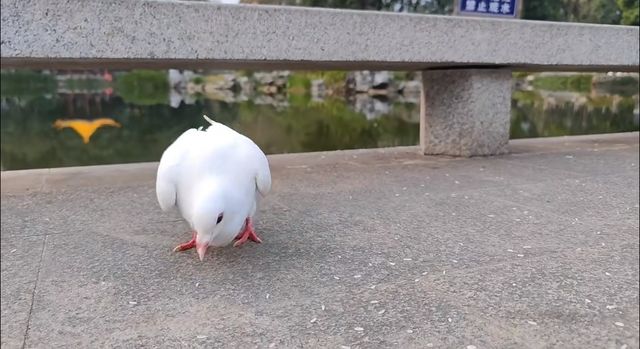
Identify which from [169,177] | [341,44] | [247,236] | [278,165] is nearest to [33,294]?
[169,177]

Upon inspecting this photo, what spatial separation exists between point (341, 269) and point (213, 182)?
80 centimetres

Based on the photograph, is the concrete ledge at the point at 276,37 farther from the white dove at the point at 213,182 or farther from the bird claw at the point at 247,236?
the bird claw at the point at 247,236

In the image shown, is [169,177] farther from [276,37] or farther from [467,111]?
[467,111]

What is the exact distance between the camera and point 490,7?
6148 millimetres

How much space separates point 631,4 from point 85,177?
70.4 feet

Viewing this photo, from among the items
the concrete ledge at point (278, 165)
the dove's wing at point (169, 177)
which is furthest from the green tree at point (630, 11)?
the dove's wing at point (169, 177)

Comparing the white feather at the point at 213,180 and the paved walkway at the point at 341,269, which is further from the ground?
the white feather at the point at 213,180

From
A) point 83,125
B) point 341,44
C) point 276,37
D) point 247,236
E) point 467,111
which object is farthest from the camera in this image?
point 83,125

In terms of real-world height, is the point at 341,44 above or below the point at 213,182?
above

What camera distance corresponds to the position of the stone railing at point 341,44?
4176 millimetres

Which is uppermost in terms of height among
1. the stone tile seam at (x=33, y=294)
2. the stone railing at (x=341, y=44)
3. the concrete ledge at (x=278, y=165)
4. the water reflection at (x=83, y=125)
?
the stone railing at (x=341, y=44)

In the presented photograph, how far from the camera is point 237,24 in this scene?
470 cm

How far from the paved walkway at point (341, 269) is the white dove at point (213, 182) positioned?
28 centimetres

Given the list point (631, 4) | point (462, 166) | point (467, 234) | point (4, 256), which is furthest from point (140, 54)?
point (631, 4)
